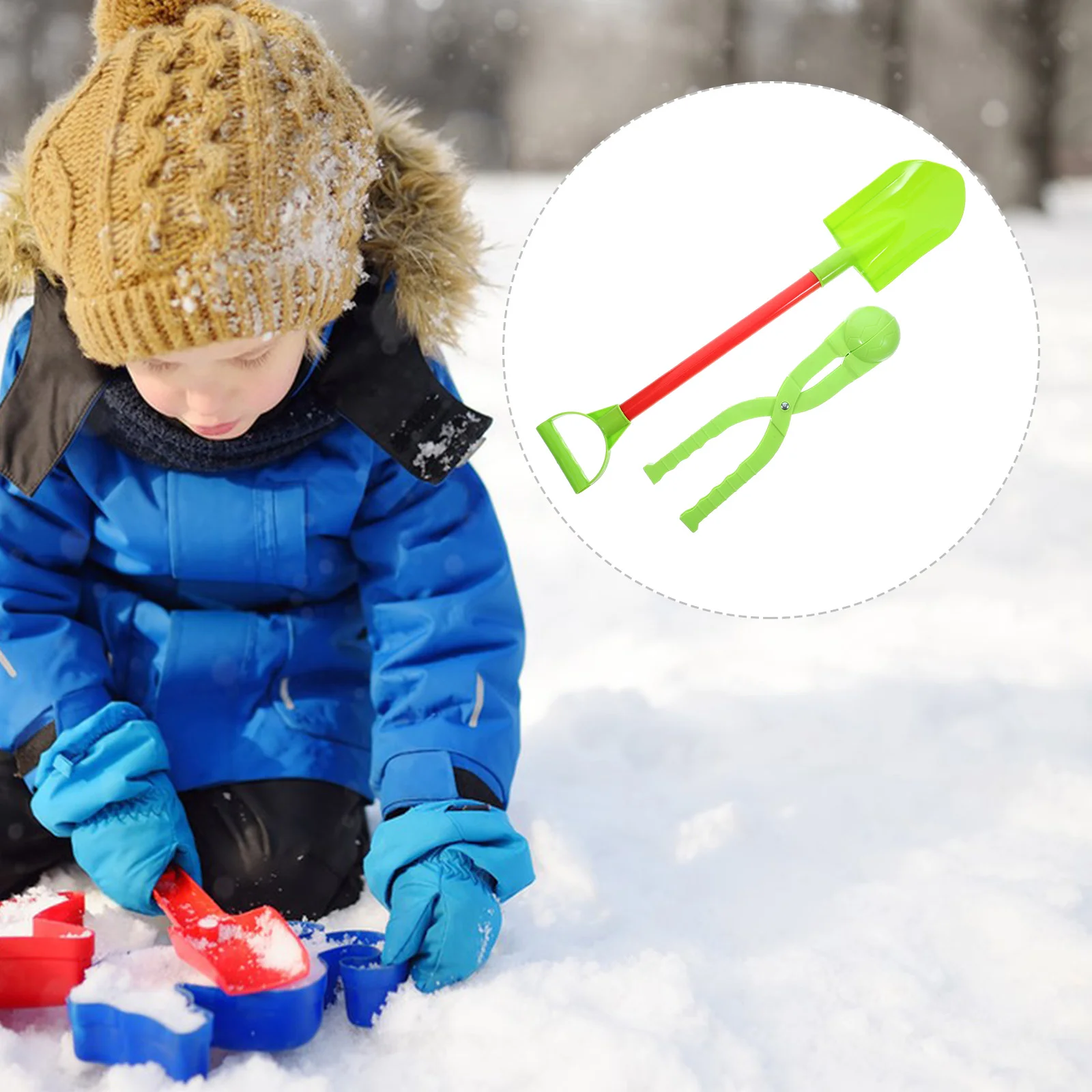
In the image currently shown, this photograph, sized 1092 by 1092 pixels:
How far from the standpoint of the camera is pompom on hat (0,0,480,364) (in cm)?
113

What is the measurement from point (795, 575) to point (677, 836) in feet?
1.19

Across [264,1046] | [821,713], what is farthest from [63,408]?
[821,713]

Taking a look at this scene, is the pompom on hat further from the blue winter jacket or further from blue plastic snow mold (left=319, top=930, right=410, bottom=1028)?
blue plastic snow mold (left=319, top=930, right=410, bottom=1028)

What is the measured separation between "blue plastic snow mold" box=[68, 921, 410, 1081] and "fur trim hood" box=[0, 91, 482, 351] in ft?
2.11

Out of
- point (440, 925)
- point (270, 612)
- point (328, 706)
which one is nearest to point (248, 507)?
point (270, 612)

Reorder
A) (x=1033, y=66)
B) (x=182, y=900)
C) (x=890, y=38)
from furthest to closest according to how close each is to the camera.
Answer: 1. (x=890, y=38)
2. (x=1033, y=66)
3. (x=182, y=900)

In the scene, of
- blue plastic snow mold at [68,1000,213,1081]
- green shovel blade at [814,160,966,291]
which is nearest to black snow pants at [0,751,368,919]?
blue plastic snow mold at [68,1000,213,1081]

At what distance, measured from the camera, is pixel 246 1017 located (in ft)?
3.83

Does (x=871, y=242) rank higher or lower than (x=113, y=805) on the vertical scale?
higher

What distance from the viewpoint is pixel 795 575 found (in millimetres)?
1727

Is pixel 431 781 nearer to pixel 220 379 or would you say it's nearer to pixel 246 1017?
pixel 246 1017

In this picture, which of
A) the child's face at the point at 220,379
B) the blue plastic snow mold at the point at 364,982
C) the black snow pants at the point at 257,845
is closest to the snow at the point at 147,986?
the blue plastic snow mold at the point at 364,982

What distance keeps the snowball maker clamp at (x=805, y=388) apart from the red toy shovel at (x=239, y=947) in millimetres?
689

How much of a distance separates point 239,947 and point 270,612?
43 centimetres
